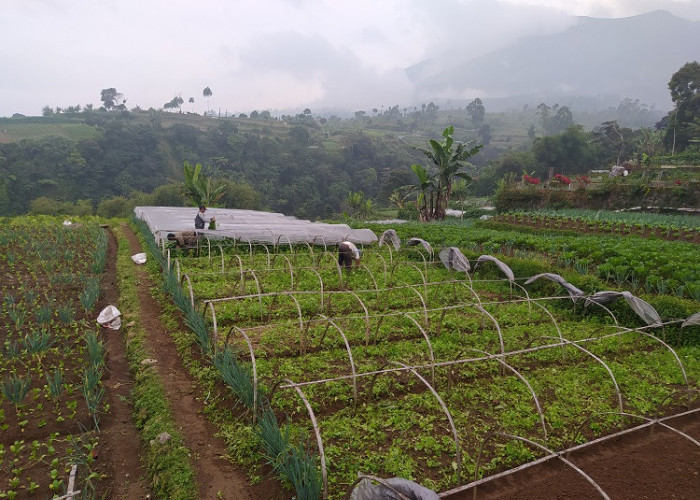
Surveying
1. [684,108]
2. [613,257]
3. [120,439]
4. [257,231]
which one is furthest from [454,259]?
[684,108]

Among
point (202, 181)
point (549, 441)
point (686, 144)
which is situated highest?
point (686, 144)

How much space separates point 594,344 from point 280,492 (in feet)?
19.8

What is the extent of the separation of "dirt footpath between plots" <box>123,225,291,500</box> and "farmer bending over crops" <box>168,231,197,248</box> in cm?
578

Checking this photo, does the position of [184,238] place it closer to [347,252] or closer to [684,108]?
[347,252]

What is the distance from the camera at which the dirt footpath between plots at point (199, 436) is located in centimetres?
411

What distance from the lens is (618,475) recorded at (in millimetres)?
4477

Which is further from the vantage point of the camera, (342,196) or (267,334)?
(342,196)

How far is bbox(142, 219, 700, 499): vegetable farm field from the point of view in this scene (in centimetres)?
452

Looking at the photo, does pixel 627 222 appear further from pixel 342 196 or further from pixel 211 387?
pixel 342 196

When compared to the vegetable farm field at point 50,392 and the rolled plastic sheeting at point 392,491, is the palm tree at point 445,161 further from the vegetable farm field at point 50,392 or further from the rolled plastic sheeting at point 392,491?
the rolled plastic sheeting at point 392,491

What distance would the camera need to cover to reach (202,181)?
1728 cm

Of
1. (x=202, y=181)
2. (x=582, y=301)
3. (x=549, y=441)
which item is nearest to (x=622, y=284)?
(x=582, y=301)

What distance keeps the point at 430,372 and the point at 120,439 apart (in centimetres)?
395

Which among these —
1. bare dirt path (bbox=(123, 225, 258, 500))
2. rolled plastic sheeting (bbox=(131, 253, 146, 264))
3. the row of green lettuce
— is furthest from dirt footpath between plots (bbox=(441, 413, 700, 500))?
rolled plastic sheeting (bbox=(131, 253, 146, 264))
